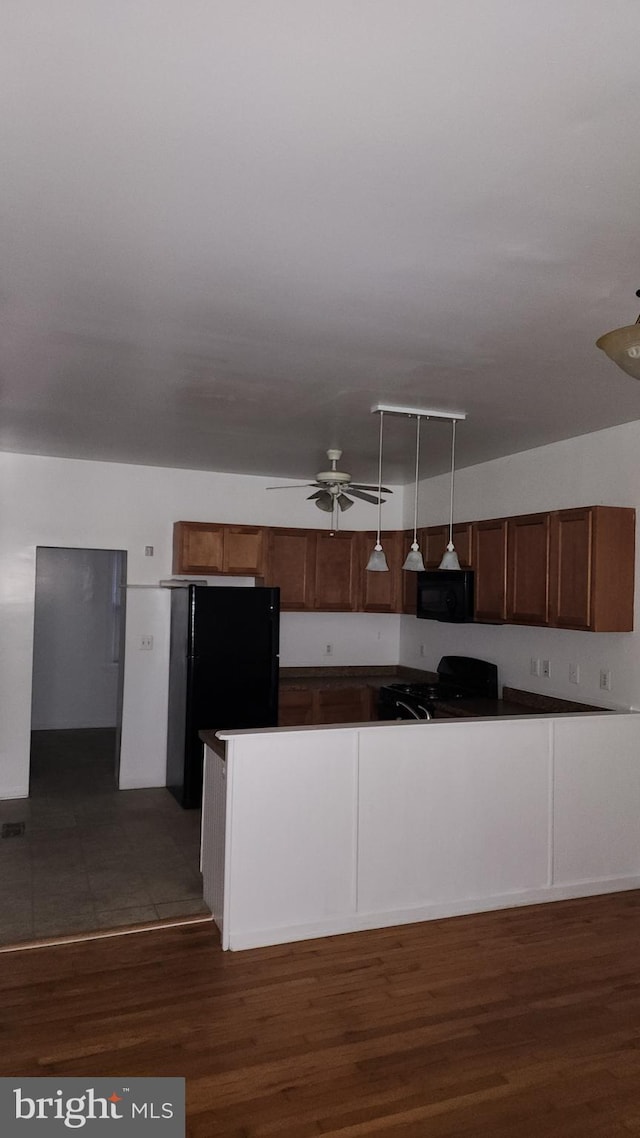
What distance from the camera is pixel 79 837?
485 centimetres

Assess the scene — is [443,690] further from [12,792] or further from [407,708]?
[12,792]

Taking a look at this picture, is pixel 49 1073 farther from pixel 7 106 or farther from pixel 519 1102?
pixel 7 106

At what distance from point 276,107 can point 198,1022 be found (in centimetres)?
280

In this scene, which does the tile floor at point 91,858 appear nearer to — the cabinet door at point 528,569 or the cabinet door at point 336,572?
the cabinet door at point 336,572

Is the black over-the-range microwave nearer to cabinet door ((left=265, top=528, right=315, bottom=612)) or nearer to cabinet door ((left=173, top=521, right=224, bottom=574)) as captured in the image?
cabinet door ((left=265, top=528, right=315, bottom=612))

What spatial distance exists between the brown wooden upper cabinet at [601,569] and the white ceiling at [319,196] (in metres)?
0.69

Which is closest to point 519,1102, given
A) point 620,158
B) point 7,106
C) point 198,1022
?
point 198,1022

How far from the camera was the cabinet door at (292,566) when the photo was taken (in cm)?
635

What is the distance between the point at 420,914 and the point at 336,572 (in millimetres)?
3283

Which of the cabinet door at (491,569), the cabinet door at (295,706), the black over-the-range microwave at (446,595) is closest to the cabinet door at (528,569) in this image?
the cabinet door at (491,569)

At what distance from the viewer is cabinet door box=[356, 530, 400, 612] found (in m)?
6.62

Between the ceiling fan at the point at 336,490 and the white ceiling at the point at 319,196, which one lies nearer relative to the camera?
the white ceiling at the point at 319,196

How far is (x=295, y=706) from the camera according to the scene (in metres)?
6.13

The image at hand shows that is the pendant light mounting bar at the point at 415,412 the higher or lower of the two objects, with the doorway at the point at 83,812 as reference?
higher
